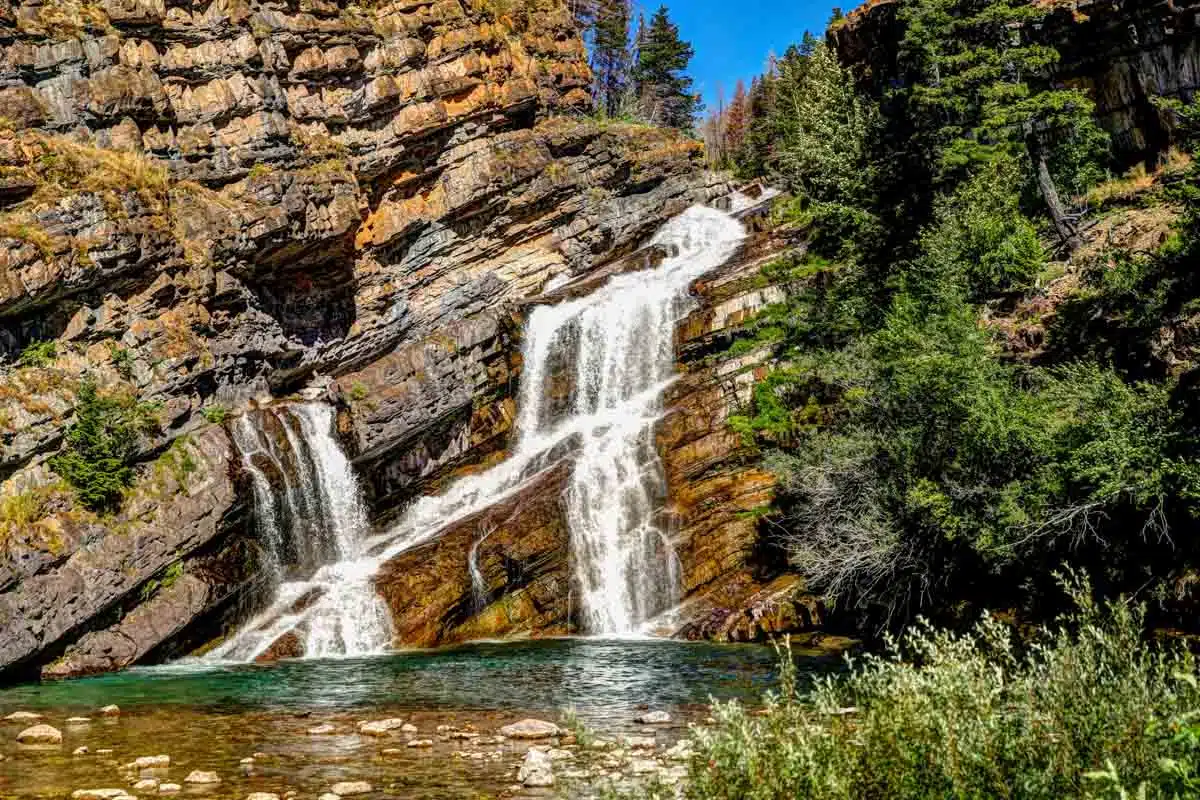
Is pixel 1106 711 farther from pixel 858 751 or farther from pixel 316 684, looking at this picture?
pixel 316 684

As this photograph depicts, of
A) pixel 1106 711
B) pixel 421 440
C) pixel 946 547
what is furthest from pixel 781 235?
pixel 1106 711

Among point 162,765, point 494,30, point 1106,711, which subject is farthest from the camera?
point 494,30

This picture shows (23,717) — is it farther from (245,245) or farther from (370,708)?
(245,245)

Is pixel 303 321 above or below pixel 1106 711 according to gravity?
above

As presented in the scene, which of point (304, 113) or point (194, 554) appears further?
point (304, 113)

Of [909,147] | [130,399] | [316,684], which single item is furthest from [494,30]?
[316,684]

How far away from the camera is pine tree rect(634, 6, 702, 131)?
77.5 metres

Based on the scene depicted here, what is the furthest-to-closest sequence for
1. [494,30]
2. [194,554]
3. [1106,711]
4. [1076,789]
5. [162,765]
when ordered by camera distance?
1. [494,30]
2. [194,554]
3. [162,765]
4. [1106,711]
5. [1076,789]

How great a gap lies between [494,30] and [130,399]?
2839 centimetres

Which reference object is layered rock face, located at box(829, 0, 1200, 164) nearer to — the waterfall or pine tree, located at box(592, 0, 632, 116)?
the waterfall

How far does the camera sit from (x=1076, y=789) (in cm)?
556

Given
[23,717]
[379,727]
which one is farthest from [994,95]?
[23,717]

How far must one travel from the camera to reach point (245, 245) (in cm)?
3656

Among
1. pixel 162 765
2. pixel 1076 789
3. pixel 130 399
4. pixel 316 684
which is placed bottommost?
pixel 316 684
